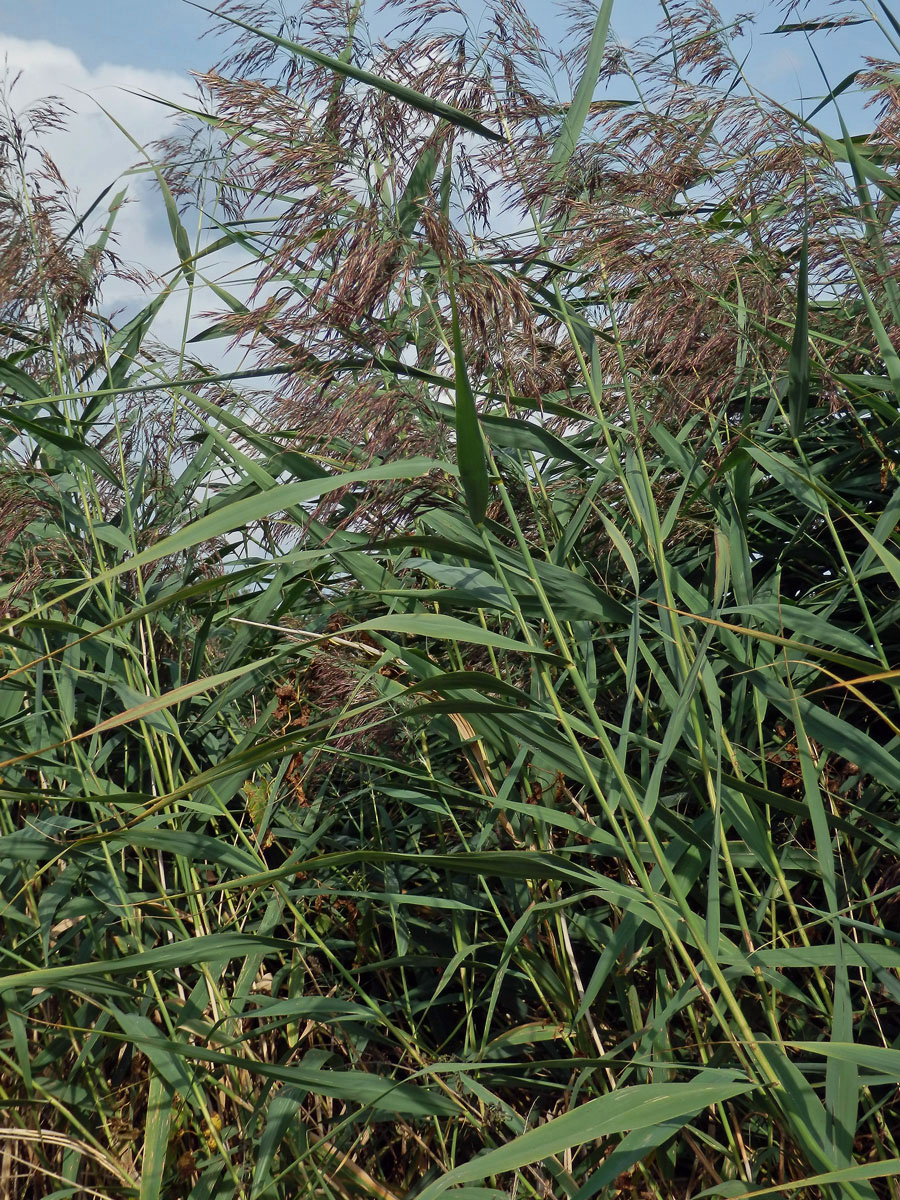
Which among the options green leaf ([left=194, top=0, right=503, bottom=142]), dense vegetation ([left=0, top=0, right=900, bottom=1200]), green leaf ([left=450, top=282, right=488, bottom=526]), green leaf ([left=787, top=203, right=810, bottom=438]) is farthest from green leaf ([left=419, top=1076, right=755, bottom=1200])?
green leaf ([left=194, top=0, right=503, bottom=142])

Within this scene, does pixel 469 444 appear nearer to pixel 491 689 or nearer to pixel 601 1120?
pixel 491 689

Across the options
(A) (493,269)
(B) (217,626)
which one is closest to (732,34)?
(A) (493,269)

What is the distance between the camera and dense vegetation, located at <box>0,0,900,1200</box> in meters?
1.10

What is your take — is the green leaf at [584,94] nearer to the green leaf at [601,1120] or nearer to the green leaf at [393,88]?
the green leaf at [393,88]

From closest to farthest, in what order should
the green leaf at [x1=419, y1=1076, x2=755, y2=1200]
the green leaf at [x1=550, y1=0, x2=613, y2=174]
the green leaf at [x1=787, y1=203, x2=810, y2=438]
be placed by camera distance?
the green leaf at [x1=419, y1=1076, x2=755, y2=1200]
the green leaf at [x1=787, y1=203, x2=810, y2=438]
the green leaf at [x1=550, y1=0, x2=613, y2=174]

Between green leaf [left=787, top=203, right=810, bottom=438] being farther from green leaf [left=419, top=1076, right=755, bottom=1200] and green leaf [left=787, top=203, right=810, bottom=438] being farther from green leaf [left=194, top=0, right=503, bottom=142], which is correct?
green leaf [left=419, top=1076, right=755, bottom=1200]

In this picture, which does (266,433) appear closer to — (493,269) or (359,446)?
(359,446)

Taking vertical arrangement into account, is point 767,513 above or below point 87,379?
below

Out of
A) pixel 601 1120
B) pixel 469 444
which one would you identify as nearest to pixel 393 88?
pixel 469 444

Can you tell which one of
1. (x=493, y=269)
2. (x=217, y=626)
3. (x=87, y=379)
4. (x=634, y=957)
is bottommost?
(x=634, y=957)

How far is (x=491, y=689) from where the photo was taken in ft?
3.31

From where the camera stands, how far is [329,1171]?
4.43 feet

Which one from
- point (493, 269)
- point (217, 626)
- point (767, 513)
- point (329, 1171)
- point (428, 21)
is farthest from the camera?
point (217, 626)

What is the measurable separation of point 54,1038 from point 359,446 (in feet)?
3.61
